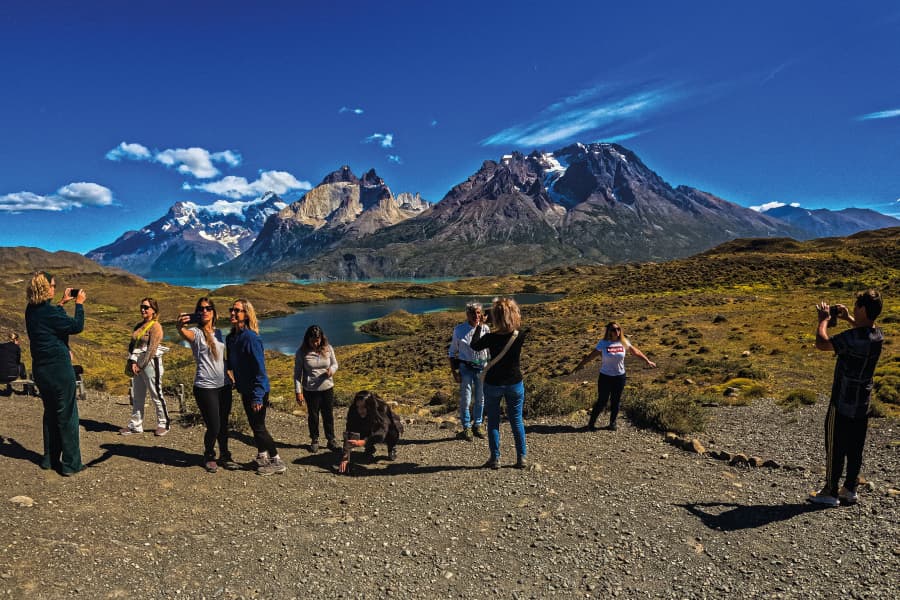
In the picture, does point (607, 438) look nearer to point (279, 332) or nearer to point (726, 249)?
point (279, 332)

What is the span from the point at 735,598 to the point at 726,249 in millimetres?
128607

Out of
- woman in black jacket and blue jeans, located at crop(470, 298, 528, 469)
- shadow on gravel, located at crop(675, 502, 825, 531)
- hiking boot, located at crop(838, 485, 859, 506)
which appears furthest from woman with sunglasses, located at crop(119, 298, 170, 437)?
hiking boot, located at crop(838, 485, 859, 506)

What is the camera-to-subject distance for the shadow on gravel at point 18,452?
7336 mm

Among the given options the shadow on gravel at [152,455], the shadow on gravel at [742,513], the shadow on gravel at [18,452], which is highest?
the shadow on gravel at [18,452]

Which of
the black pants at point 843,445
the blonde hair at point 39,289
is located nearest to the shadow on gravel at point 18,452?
the blonde hair at point 39,289

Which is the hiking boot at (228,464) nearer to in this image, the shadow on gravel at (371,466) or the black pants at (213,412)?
the black pants at (213,412)

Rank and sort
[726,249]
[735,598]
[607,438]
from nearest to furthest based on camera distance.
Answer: [735,598], [607,438], [726,249]

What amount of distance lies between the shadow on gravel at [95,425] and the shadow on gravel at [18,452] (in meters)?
1.45

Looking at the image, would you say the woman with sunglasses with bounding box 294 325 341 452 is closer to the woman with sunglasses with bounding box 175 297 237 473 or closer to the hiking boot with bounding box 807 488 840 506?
the woman with sunglasses with bounding box 175 297 237 473

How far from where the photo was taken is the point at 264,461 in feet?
25.4

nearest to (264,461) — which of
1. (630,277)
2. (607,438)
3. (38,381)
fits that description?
(38,381)

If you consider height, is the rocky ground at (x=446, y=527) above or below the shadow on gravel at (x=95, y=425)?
below

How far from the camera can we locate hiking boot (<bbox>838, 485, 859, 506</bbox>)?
614 centimetres

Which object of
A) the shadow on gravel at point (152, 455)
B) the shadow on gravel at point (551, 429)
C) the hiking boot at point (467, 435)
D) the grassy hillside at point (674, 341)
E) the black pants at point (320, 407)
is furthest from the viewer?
the grassy hillside at point (674, 341)
